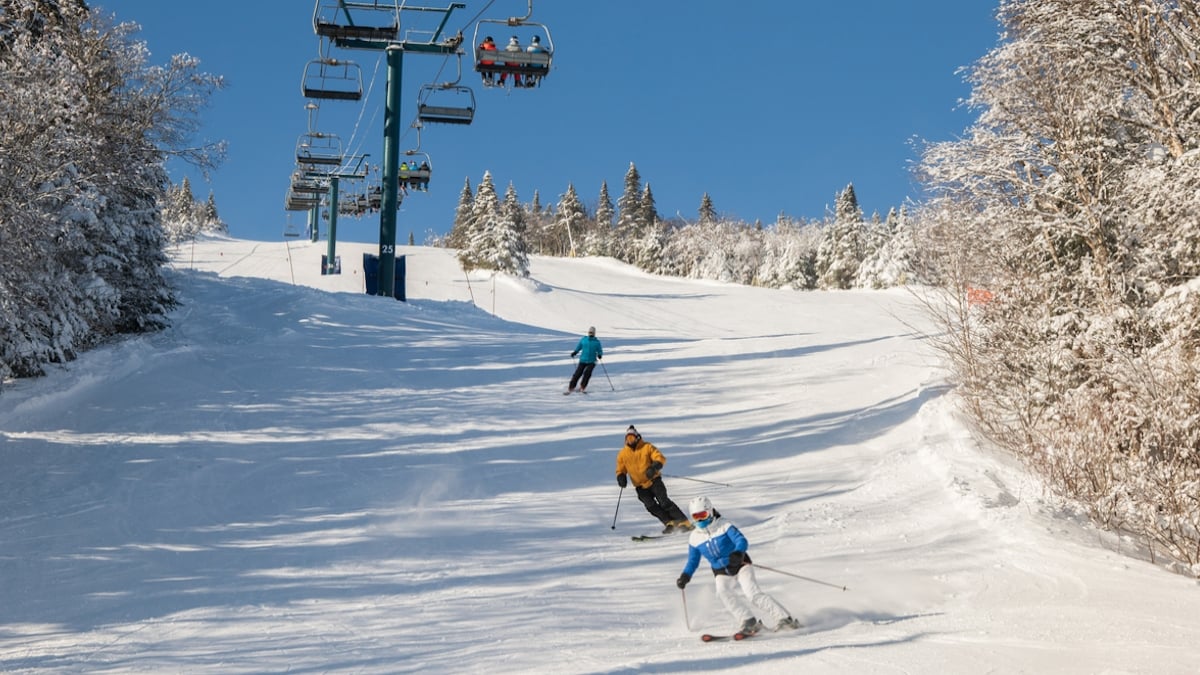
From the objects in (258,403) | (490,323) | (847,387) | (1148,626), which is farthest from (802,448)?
(490,323)

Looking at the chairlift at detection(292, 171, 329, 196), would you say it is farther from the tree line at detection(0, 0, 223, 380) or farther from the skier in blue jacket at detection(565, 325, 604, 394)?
A: the skier in blue jacket at detection(565, 325, 604, 394)

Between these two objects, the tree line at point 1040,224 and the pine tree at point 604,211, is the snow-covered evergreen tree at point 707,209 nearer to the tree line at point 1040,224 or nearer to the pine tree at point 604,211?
the pine tree at point 604,211

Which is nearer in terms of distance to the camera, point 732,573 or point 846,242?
point 732,573

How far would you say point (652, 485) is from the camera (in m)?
→ 9.87

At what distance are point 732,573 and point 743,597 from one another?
8.9 inches

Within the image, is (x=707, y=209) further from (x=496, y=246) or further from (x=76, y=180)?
(x=76, y=180)

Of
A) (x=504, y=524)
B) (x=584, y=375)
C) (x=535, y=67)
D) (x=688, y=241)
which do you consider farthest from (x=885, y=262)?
(x=504, y=524)

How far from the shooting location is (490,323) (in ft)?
83.1

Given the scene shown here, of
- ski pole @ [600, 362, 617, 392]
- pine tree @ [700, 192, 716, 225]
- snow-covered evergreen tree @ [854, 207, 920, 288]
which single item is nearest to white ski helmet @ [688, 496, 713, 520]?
ski pole @ [600, 362, 617, 392]

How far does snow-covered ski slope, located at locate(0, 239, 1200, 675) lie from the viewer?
6.78 metres

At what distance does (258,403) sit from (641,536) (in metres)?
8.67

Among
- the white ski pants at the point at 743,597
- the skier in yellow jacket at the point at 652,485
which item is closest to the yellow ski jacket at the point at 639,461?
the skier in yellow jacket at the point at 652,485

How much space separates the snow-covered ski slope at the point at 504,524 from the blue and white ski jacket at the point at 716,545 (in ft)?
1.81

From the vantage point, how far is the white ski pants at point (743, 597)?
6.98 m
